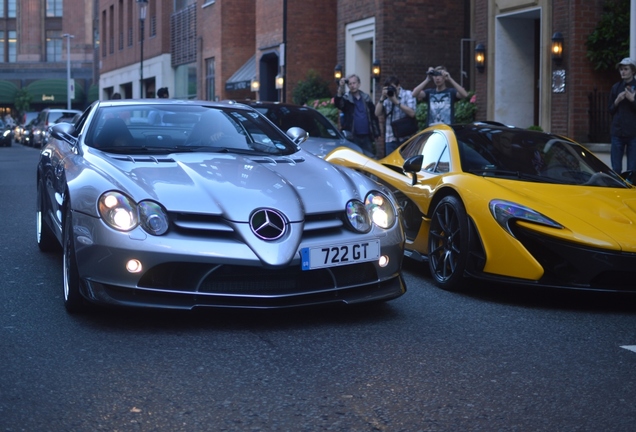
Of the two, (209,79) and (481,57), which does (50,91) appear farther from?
(481,57)

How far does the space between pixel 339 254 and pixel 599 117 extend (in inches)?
508

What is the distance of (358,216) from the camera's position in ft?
18.8

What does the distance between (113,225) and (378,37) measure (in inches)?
766

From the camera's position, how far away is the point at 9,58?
94000 mm

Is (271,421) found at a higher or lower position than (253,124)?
lower

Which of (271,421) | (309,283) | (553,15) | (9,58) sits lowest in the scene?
(271,421)

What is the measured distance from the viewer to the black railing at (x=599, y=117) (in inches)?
679

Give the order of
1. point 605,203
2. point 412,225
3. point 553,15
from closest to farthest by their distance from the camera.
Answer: point 605,203, point 412,225, point 553,15

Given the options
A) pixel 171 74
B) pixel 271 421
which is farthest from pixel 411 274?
pixel 171 74

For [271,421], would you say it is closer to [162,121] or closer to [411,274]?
[162,121]

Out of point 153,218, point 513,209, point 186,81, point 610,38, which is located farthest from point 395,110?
point 186,81

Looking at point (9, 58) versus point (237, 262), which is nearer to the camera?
point (237, 262)

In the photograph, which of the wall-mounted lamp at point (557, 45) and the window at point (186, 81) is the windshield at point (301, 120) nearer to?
the wall-mounted lamp at point (557, 45)

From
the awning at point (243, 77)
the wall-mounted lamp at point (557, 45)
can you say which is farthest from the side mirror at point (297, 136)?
the awning at point (243, 77)
